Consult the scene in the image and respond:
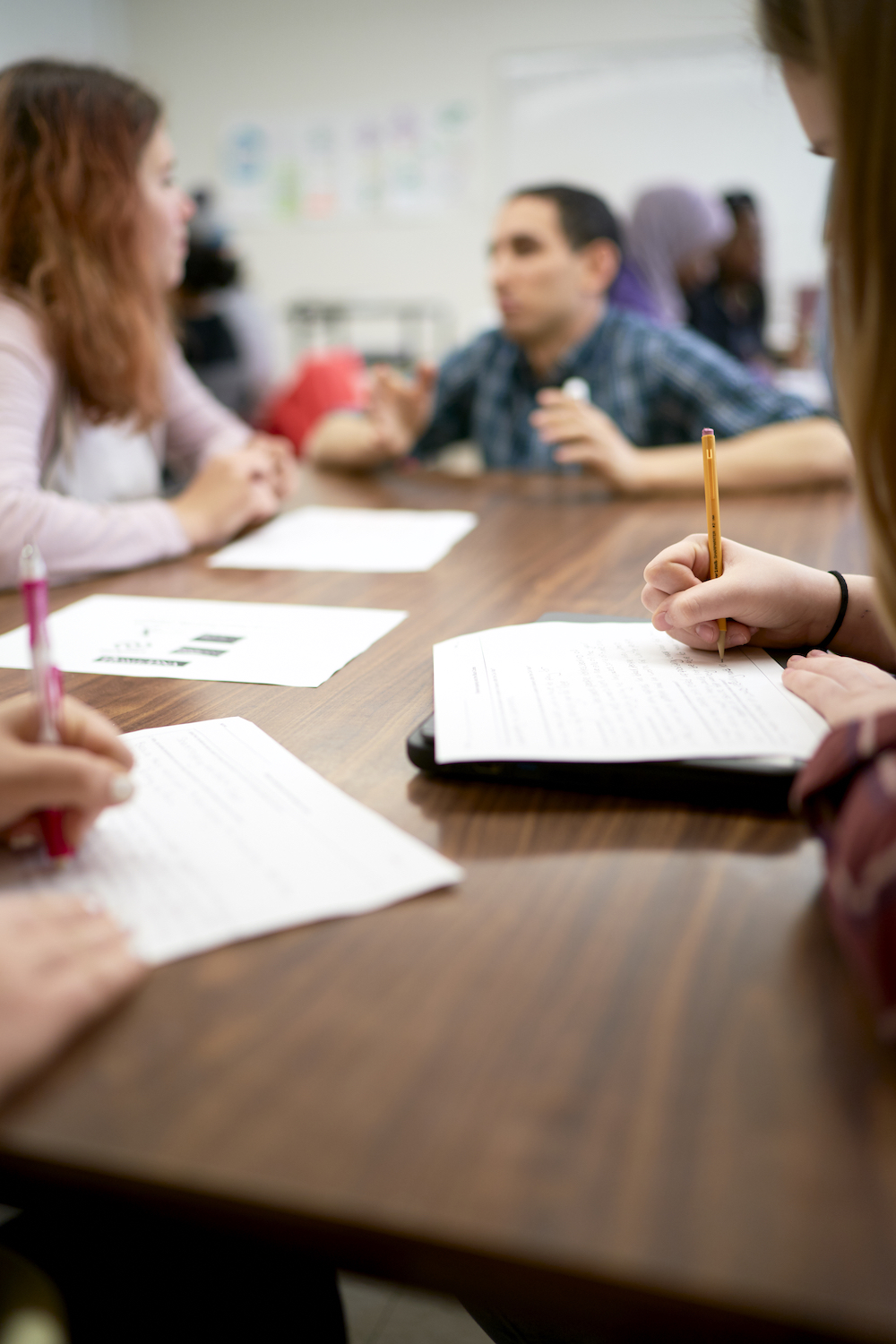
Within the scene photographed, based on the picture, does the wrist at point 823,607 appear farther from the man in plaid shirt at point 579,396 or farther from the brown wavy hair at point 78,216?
the brown wavy hair at point 78,216

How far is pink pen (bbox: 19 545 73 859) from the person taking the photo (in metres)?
0.45

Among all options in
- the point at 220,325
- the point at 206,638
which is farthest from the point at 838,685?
the point at 220,325

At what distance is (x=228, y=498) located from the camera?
4.00 feet

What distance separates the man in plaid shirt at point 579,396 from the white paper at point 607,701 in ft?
2.41

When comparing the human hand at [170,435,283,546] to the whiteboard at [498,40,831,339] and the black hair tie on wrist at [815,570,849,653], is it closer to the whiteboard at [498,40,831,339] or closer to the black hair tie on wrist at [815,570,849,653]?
the black hair tie on wrist at [815,570,849,653]

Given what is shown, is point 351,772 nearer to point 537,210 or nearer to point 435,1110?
point 435,1110

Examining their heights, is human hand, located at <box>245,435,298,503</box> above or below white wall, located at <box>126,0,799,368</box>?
below

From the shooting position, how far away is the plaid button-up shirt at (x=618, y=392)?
5.25ft

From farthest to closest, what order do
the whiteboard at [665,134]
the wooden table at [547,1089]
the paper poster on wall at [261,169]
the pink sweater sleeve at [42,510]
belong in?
the paper poster on wall at [261,169] < the whiteboard at [665,134] < the pink sweater sleeve at [42,510] < the wooden table at [547,1089]

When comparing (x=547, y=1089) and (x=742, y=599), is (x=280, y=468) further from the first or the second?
(x=547, y=1089)

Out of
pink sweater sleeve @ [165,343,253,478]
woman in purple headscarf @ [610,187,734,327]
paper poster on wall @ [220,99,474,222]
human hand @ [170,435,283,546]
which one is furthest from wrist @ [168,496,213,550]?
paper poster on wall @ [220,99,474,222]

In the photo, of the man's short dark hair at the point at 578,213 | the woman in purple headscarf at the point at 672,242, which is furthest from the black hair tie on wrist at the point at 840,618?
the woman in purple headscarf at the point at 672,242

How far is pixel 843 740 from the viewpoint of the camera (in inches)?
18.2

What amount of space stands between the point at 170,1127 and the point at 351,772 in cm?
27
